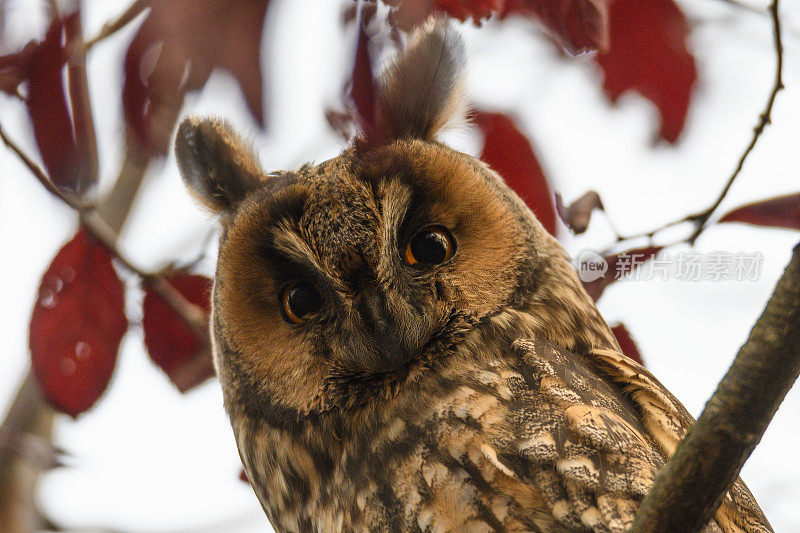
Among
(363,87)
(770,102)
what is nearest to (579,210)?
(770,102)

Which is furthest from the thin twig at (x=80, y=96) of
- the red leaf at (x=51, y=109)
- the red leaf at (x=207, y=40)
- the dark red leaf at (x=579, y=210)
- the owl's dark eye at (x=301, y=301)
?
the dark red leaf at (x=579, y=210)

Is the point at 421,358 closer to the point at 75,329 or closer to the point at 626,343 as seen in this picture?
the point at 626,343

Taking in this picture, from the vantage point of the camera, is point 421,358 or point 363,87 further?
point 421,358

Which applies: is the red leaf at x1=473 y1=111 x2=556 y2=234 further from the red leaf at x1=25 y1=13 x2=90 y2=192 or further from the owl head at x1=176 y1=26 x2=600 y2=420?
the red leaf at x1=25 y1=13 x2=90 y2=192

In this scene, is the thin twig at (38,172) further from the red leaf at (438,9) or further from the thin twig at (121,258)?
the red leaf at (438,9)

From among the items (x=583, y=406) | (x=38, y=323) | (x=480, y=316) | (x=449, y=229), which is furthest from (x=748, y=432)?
(x=38, y=323)

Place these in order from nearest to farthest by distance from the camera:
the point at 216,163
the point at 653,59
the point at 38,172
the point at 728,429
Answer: the point at 728,429, the point at 38,172, the point at 653,59, the point at 216,163
